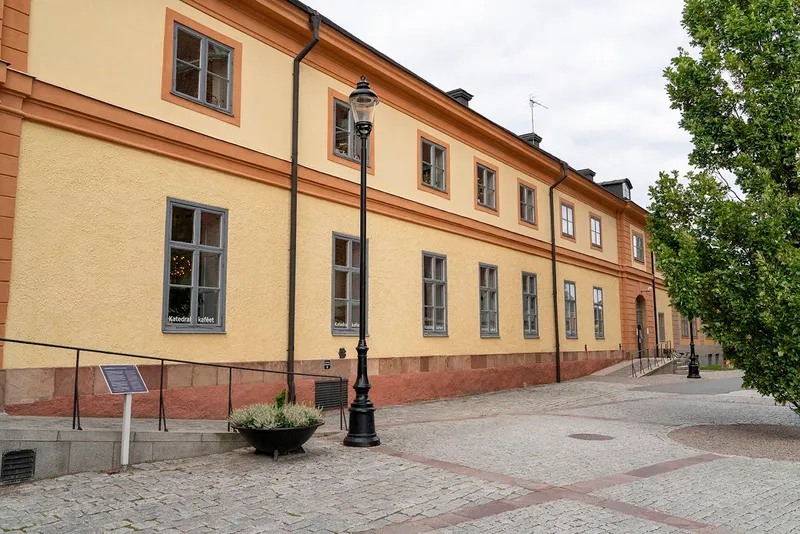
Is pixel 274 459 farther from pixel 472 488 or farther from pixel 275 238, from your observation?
pixel 275 238

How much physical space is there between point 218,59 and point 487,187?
32.5 feet

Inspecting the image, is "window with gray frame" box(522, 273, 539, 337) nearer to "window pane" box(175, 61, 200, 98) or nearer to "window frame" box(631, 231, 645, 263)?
"window frame" box(631, 231, 645, 263)

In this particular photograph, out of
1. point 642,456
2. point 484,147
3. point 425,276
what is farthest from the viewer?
point 484,147

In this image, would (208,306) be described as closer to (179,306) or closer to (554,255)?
(179,306)

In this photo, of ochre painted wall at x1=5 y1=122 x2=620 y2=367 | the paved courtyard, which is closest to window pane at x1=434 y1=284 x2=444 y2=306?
ochre painted wall at x1=5 y1=122 x2=620 y2=367

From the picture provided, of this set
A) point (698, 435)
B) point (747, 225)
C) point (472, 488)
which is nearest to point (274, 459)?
point (472, 488)

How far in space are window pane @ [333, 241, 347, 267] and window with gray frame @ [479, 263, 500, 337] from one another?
19.1ft

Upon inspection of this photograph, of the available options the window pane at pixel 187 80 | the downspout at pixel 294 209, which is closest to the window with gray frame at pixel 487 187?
the downspout at pixel 294 209

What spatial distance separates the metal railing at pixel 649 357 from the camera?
25945 mm

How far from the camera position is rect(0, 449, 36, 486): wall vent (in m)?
6.44

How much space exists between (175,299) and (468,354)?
9.13 metres

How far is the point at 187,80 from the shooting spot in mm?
10930

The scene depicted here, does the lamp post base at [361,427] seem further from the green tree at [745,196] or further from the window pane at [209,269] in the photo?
the green tree at [745,196]

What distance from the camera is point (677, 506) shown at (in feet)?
20.3
